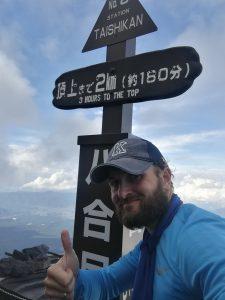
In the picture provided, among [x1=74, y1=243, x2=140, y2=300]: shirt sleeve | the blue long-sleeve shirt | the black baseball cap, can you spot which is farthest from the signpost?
the blue long-sleeve shirt

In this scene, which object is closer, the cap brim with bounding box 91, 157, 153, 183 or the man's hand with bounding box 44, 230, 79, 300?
the man's hand with bounding box 44, 230, 79, 300

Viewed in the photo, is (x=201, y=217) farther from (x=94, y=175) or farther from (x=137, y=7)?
(x=137, y=7)

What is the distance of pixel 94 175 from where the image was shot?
3.01 metres

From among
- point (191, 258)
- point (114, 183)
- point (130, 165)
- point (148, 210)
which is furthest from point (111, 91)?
point (191, 258)

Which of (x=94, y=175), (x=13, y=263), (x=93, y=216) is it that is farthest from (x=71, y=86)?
(x=13, y=263)

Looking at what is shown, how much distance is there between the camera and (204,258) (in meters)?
1.86

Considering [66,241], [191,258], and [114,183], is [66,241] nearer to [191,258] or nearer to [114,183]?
[114,183]

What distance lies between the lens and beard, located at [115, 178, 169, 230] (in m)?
2.62

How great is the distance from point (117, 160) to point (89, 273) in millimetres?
1097

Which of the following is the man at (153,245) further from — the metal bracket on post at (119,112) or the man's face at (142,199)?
the metal bracket on post at (119,112)

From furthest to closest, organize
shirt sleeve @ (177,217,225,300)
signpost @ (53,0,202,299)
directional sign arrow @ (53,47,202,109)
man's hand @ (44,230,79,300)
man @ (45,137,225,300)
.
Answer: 1. signpost @ (53,0,202,299)
2. directional sign arrow @ (53,47,202,109)
3. man's hand @ (44,230,79,300)
4. man @ (45,137,225,300)
5. shirt sleeve @ (177,217,225,300)

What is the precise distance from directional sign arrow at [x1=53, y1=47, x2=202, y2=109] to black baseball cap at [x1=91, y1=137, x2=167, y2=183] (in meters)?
1.69

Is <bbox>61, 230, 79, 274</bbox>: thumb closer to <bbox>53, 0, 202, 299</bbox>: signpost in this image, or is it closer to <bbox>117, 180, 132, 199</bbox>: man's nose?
<bbox>117, 180, 132, 199</bbox>: man's nose

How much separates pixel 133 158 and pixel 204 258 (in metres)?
1.08
